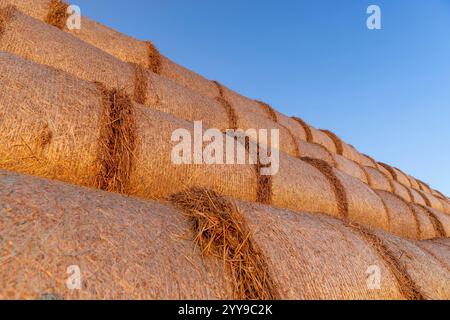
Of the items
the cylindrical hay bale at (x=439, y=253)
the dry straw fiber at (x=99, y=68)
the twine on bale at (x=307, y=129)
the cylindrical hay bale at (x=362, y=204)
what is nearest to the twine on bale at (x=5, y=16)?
the dry straw fiber at (x=99, y=68)

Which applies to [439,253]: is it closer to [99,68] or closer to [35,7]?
[99,68]

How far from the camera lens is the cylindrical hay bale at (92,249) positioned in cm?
111

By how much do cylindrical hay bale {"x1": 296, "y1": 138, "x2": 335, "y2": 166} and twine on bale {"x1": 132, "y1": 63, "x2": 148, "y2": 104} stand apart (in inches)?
103

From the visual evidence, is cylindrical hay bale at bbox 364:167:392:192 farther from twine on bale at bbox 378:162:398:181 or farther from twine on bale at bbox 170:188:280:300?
twine on bale at bbox 170:188:280:300

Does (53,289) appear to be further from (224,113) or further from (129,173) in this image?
(224,113)

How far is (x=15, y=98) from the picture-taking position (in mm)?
2021

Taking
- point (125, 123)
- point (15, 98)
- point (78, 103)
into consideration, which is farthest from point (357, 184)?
point (15, 98)

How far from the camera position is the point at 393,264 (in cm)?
248

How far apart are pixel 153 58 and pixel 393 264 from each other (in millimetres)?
3389

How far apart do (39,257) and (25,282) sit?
93 millimetres

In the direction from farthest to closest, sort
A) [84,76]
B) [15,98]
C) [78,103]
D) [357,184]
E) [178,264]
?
[357,184]
[84,76]
[78,103]
[15,98]
[178,264]

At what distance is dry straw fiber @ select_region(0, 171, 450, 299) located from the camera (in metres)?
1.15

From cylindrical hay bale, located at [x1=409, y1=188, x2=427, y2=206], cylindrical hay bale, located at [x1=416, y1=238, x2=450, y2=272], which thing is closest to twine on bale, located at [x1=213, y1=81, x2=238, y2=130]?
cylindrical hay bale, located at [x1=416, y1=238, x2=450, y2=272]

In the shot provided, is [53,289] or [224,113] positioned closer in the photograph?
[53,289]
